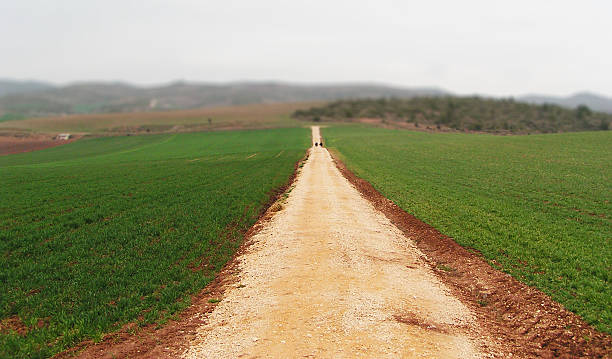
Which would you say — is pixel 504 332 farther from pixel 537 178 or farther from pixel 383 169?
pixel 383 169

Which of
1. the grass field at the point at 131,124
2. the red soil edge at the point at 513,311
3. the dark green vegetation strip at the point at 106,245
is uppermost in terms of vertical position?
A: the grass field at the point at 131,124

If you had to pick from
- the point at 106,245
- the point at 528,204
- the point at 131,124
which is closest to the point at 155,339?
the point at 106,245

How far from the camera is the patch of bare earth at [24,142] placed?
7212cm

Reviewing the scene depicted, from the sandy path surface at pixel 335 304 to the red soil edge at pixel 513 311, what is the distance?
78 cm

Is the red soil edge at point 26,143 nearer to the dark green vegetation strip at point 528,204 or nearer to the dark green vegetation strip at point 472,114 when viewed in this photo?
the dark green vegetation strip at point 528,204

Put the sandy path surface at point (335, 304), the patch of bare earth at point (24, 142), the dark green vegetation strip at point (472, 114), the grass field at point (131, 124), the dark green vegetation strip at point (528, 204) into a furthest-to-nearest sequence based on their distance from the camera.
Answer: the grass field at point (131, 124), the dark green vegetation strip at point (472, 114), the patch of bare earth at point (24, 142), the dark green vegetation strip at point (528, 204), the sandy path surface at point (335, 304)

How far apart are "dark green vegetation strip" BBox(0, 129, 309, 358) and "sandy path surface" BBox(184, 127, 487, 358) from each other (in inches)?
92.0

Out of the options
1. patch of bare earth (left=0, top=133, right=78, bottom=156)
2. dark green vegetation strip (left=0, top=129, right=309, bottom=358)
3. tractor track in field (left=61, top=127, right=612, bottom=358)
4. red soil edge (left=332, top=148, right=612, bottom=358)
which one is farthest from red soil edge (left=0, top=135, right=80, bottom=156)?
red soil edge (left=332, top=148, right=612, bottom=358)

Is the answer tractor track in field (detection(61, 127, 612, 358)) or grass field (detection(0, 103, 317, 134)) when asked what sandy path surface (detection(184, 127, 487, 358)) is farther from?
grass field (detection(0, 103, 317, 134))

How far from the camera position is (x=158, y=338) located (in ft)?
34.3

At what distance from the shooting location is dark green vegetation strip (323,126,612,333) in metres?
13.3

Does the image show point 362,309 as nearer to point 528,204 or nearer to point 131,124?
point 528,204

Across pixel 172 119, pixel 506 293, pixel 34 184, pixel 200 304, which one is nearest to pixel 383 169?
pixel 506 293

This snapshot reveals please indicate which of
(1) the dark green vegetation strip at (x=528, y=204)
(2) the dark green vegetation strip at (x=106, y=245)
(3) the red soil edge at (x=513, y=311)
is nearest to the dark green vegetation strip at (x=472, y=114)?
(1) the dark green vegetation strip at (x=528, y=204)
